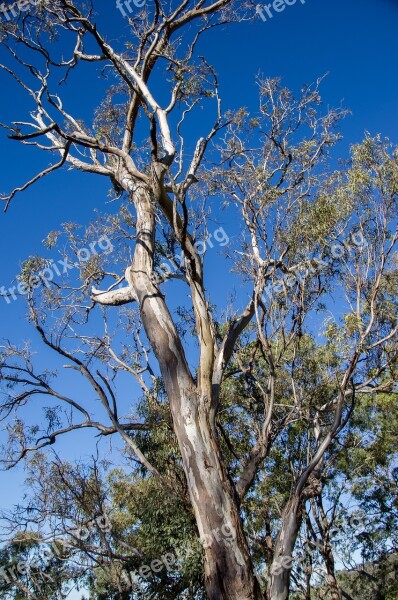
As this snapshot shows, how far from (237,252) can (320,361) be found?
109 inches

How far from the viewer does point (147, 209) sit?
7.35m

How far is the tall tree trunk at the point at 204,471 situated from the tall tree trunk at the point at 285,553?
0.36m

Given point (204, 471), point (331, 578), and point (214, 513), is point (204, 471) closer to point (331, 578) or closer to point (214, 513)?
point (214, 513)

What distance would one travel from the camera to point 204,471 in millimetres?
4754

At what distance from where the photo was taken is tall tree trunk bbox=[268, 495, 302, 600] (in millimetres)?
4645

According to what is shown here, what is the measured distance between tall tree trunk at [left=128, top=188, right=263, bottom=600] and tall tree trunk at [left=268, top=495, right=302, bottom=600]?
0.36 metres

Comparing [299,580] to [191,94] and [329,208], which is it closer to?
[329,208]

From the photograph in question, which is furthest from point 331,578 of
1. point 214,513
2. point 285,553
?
point 214,513

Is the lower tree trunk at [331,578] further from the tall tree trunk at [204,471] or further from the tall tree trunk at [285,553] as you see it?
the tall tree trunk at [204,471]

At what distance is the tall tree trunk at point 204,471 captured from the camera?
170 inches

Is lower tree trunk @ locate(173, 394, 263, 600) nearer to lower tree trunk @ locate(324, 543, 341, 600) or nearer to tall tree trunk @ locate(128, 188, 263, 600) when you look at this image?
tall tree trunk @ locate(128, 188, 263, 600)

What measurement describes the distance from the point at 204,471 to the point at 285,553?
1035 mm

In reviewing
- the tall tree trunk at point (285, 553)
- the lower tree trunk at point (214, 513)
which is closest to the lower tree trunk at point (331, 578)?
the tall tree trunk at point (285, 553)

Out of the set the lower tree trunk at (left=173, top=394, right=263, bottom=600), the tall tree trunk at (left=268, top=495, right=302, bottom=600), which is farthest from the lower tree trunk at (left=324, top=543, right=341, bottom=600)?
the lower tree trunk at (left=173, top=394, right=263, bottom=600)
